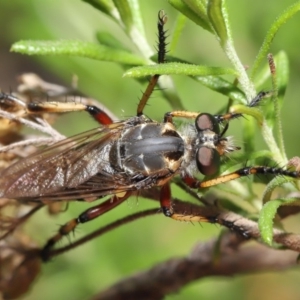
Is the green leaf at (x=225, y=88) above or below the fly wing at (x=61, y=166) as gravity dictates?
above

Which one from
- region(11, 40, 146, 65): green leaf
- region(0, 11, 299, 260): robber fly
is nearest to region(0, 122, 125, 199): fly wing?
region(0, 11, 299, 260): robber fly

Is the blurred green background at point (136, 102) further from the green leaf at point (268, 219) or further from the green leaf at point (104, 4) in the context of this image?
the green leaf at point (268, 219)

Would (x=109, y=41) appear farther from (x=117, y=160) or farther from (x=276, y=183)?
(x=276, y=183)

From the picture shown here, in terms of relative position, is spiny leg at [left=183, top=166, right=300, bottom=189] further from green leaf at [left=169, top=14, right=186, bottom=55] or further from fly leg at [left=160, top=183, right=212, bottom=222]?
green leaf at [left=169, top=14, right=186, bottom=55]

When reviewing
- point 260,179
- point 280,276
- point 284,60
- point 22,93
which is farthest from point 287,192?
point 280,276

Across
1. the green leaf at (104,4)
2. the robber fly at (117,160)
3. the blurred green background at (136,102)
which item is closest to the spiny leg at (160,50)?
the robber fly at (117,160)

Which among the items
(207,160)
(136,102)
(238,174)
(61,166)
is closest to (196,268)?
(207,160)
